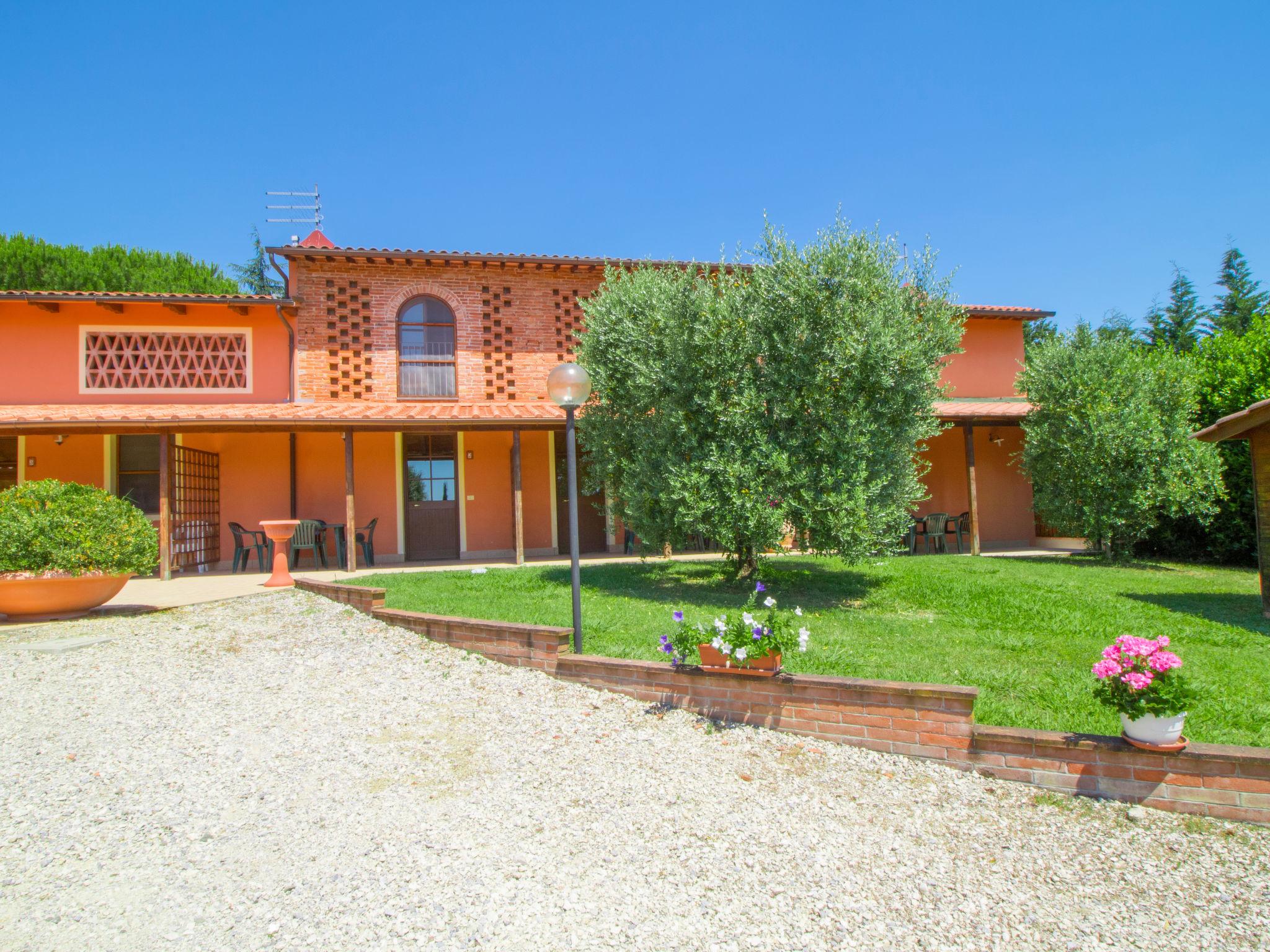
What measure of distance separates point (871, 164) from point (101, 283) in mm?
22321

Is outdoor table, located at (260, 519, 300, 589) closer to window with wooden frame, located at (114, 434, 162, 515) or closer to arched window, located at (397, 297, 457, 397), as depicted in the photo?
arched window, located at (397, 297, 457, 397)

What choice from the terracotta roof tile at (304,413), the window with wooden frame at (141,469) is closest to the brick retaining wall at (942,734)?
the terracotta roof tile at (304,413)

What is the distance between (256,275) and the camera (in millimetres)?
27406

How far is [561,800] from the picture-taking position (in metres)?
3.71

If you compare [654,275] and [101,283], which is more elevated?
[101,283]

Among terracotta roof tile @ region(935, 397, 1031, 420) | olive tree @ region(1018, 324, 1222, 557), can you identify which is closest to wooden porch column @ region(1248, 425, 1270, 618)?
olive tree @ region(1018, 324, 1222, 557)

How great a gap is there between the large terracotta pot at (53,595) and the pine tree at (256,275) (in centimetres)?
2137

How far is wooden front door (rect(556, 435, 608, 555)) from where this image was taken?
1438 cm

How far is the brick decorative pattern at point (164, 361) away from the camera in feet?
44.0

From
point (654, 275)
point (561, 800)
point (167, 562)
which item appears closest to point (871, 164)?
point (654, 275)

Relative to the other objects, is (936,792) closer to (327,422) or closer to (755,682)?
(755,682)

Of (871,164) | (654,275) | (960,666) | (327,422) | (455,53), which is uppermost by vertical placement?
(455,53)

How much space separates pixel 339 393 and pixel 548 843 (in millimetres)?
12181

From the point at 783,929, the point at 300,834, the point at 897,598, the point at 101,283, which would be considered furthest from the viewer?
the point at 101,283
